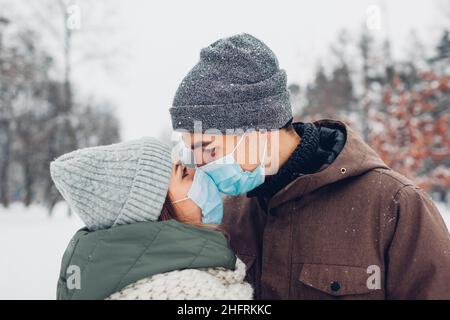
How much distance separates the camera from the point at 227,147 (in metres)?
2.09

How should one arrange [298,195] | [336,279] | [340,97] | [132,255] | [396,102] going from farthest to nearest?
[340,97] → [396,102] → [298,195] → [336,279] → [132,255]

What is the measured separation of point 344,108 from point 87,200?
28.4m

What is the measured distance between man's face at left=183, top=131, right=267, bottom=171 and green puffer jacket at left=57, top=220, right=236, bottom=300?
44 centimetres

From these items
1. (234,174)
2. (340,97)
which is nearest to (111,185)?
(234,174)

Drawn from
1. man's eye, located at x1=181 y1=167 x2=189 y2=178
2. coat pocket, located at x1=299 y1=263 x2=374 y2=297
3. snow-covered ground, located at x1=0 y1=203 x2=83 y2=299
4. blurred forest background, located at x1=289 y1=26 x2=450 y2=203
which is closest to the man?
coat pocket, located at x1=299 y1=263 x2=374 y2=297

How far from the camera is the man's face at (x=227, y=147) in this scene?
6.81 feet

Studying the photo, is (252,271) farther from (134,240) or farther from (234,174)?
(134,240)

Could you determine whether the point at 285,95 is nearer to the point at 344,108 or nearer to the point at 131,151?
the point at 131,151

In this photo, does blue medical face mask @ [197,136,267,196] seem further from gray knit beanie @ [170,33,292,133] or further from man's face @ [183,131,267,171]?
gray knit beanie @ [170,33,292,133]

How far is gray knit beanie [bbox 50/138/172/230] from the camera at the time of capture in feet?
5.57

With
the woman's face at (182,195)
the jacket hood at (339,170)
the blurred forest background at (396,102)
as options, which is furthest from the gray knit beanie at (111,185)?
the blurred forest background at (396,102)

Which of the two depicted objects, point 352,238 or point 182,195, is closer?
point 352,238

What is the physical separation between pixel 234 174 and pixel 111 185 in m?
0.58

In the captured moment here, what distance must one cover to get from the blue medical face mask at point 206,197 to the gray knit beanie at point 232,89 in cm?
22
